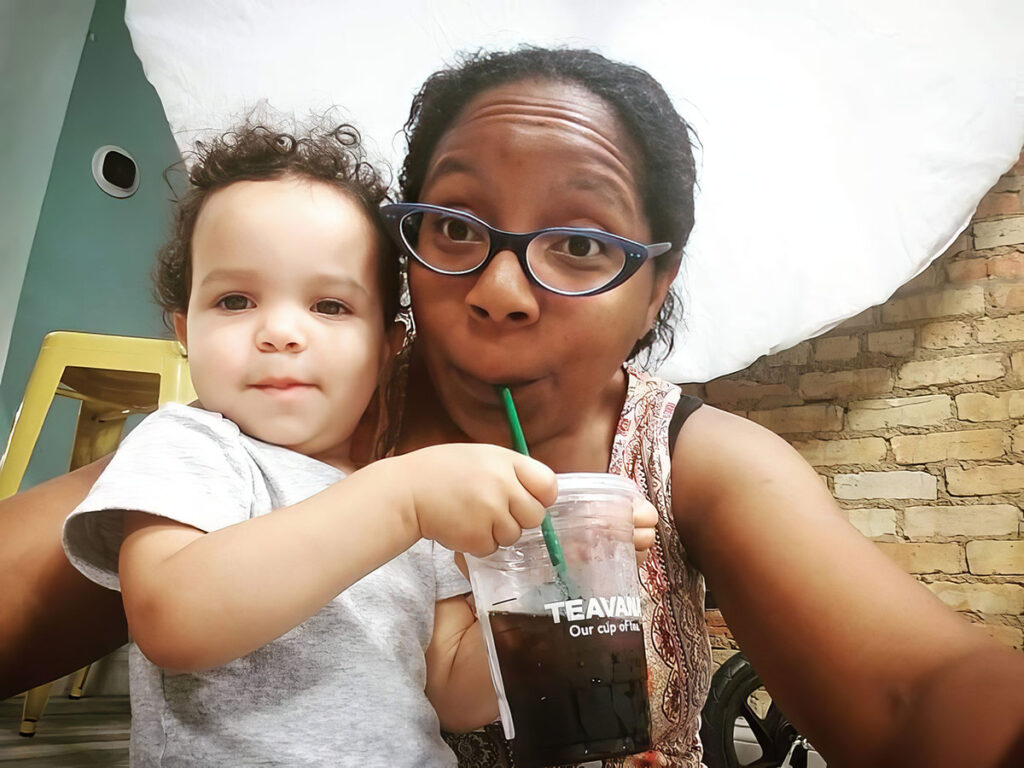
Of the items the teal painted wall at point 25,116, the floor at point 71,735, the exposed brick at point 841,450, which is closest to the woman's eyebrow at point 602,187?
the exposed brick at point 841,450

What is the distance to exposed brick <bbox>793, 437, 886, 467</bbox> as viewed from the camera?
0.94 metres

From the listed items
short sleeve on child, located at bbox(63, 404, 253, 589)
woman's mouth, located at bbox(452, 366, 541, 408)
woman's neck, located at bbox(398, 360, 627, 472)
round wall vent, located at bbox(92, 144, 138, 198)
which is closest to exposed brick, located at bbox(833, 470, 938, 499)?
woman's neck, located at bbox(398, 360, 627, 472)

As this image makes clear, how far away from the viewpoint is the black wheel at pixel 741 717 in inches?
35.3

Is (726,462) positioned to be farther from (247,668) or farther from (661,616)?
(247,668)

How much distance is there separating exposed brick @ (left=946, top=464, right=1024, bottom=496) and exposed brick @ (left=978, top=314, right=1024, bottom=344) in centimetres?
14

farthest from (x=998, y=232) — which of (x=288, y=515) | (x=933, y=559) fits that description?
(x=288, y=515)

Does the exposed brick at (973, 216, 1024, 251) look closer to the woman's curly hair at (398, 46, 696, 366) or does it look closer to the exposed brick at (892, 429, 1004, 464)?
the exposed brick at (892, 429, 1004, 464)

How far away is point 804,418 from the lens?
949 mm

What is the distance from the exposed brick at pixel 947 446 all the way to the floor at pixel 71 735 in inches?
37.0

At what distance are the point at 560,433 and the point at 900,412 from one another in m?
0.43

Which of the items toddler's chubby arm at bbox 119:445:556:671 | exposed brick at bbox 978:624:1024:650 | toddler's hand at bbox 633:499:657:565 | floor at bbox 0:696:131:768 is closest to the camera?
toddler's chubby arm at bbox 119:445:556:671

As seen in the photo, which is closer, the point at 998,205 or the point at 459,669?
the point at 459,669

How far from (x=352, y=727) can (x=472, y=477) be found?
19 cm

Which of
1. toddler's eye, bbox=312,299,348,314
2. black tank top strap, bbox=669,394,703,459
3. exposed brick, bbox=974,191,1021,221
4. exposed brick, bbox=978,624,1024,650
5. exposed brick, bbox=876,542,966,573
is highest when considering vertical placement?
exposed brick, bbox=974,191,1021,221
